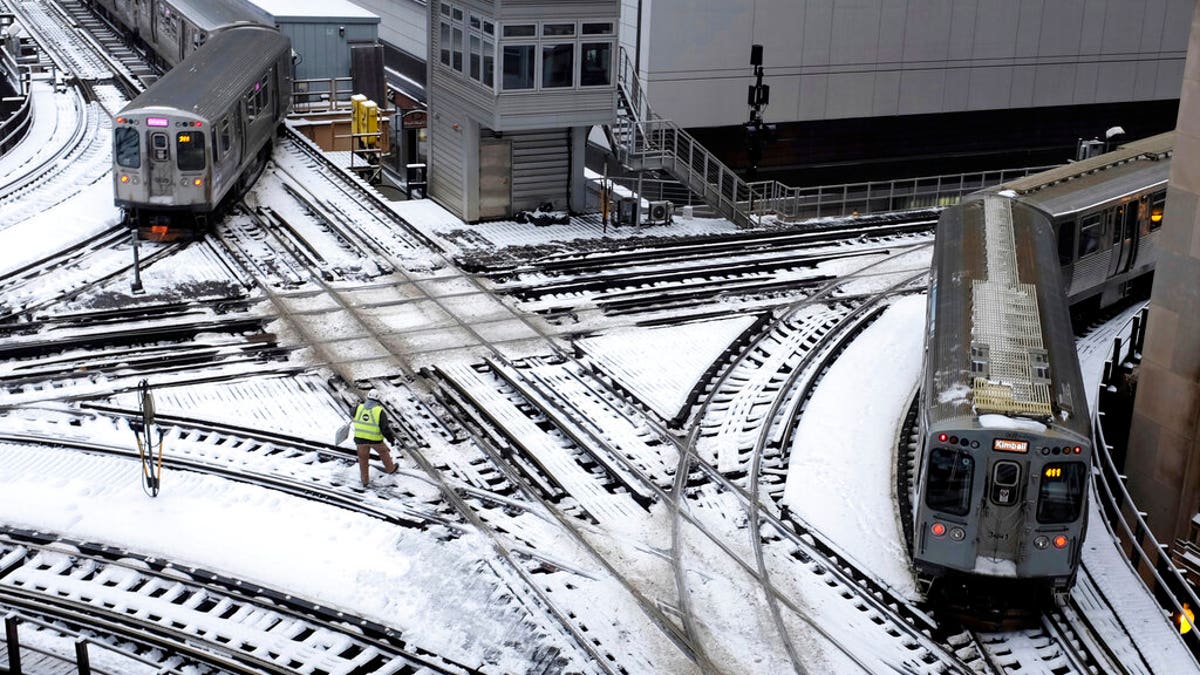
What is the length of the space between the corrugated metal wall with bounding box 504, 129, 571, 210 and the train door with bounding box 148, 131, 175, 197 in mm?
7361

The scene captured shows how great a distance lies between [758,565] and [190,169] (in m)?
16.8

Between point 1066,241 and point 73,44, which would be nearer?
point 1066,241

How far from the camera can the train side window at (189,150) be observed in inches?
1102

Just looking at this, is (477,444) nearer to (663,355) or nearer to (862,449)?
(663,355)

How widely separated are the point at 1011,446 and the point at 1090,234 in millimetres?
11953

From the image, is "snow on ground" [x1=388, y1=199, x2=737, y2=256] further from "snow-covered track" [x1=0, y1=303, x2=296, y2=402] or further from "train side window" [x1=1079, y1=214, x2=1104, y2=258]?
"train side window" [x1=1079, y1=214, x2=1104, y2=258]

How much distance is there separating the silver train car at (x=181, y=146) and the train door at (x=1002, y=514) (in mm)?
18871

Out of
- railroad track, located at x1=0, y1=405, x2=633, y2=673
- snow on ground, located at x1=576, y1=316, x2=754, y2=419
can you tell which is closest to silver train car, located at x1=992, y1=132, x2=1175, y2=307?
snow on ground, located at x1=576, y1=316, x2=754, y2=419

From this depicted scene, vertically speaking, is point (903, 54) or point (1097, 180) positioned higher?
point (903, 54)

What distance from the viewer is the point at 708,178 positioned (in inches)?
1366

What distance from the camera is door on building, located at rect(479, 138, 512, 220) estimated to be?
3102cm

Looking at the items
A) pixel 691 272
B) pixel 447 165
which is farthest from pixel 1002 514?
pixel 447 165

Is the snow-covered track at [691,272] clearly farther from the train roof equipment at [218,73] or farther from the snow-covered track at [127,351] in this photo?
the train roof equipment at [218,73]

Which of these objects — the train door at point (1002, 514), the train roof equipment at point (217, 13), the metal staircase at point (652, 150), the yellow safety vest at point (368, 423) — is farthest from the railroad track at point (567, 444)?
the train roof equipment at point (217, 13)
